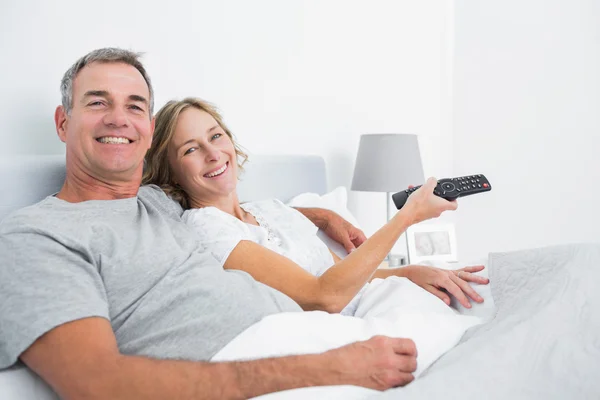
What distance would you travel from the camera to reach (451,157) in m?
3.24

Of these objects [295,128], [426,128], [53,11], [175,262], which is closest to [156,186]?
[175,262]

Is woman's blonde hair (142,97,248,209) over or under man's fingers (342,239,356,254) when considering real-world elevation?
over

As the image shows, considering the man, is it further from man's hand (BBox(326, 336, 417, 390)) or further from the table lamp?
the table lamp

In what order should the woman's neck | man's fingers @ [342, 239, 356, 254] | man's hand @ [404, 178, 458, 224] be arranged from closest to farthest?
man's hand @ [404, 178, 458, 224], the woman's neck, man's fingers @ [342, 239, 356, 254]

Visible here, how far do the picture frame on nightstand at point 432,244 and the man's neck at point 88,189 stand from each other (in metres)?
1.43

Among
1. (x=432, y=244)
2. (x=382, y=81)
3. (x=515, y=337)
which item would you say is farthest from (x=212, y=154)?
(x=382, y=81)

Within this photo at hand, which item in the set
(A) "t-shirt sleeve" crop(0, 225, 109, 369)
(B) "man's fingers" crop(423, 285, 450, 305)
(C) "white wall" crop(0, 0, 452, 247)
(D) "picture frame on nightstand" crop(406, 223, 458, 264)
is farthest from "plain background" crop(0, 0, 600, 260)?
(B) "man's fingers" crop(423, 285, 450, 305)

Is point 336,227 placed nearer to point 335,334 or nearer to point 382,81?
point 335,334

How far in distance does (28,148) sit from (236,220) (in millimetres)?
507

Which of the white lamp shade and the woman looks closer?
the woman

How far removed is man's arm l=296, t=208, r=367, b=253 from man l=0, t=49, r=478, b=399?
45cm

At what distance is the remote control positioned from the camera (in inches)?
47.4

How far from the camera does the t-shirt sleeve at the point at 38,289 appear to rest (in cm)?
74

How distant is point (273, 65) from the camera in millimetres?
1976
